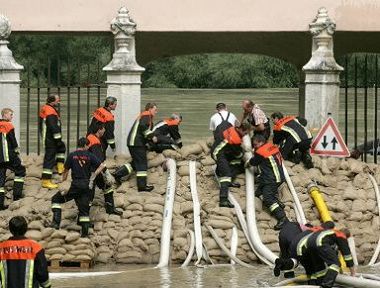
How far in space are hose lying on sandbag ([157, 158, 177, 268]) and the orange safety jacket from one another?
727 centimetres

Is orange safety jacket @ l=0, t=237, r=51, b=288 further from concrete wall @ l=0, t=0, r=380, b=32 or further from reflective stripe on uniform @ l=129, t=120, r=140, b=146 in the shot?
concrete wall @ l=0, t=0, r=380, b=32

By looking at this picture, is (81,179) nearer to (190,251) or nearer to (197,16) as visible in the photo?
(190,251)

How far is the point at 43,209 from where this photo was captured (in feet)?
91.2

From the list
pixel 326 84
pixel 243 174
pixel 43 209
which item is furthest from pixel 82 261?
pixel 326 84

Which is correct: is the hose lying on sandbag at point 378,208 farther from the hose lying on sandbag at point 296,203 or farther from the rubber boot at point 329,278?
the rubber boot at point 329,278

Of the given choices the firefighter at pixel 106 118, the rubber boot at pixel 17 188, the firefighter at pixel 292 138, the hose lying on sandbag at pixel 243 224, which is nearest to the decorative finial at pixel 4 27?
the firefighter at pixel 106 118

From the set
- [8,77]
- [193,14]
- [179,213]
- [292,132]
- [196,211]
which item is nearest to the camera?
[196,211]

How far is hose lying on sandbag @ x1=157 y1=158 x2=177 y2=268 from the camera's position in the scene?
26750mm

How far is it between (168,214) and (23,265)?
831 cm

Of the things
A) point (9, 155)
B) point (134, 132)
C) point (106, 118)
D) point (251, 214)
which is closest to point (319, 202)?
point (251, 214)

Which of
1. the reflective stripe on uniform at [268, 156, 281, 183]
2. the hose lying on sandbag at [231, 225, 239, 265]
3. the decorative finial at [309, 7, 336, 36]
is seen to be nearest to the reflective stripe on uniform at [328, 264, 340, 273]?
the hose lying on sandbag at [231, 225, 239, 265]

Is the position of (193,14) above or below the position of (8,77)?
above

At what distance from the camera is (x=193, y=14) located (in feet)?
105

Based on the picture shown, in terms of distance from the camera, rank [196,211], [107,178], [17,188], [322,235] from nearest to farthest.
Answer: [322,235], [107,178], [196,211], [17,188]
